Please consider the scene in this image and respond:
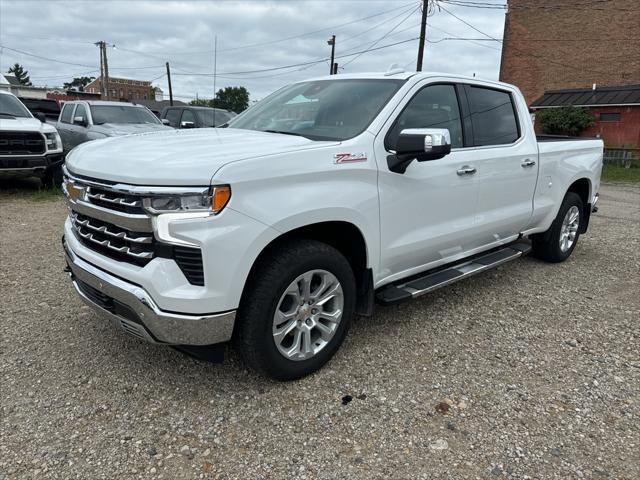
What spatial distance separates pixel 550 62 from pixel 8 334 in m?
34.7

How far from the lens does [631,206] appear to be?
1045cm

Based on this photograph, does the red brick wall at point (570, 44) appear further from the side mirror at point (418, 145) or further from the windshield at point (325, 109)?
the side mirror at point (418, 145)

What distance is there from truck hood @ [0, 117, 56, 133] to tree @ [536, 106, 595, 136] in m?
22.3

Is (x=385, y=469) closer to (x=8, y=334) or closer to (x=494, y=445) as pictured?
(x=494, y=445)

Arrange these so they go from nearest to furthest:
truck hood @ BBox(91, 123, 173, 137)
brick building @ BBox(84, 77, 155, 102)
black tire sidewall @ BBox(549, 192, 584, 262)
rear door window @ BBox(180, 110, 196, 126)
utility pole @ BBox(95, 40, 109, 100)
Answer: black tire sidewall @ BBox(549, 192, 584, 262)
truck hood @ BBox(91, 123, 173, 137)
rear door window @ BBox(180, 110, 196, 126)
utility pole @ BBox(95, 40, 109, 100)
brick building @ BBox(84, 77, 155, 102)

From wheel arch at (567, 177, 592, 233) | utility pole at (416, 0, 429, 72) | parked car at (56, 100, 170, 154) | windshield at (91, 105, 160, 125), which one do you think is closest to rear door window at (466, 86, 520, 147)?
wheel arch at (567, 177, 592, 233)

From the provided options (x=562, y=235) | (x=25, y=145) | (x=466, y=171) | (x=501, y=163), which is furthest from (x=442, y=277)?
(x=25, y=145)

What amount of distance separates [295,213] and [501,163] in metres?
2.27

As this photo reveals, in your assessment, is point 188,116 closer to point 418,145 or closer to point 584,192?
point 584,192

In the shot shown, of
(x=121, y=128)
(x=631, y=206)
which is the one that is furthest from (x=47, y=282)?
(x=631, y=206)

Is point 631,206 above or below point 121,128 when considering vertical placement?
below

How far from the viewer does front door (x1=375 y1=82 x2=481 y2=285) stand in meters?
3.20

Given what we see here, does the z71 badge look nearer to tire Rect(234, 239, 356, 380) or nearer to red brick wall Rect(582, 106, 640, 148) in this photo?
tire Rect(234, 239, 356, 380)

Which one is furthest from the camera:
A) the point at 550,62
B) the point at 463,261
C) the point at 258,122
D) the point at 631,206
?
the point at 550,62
